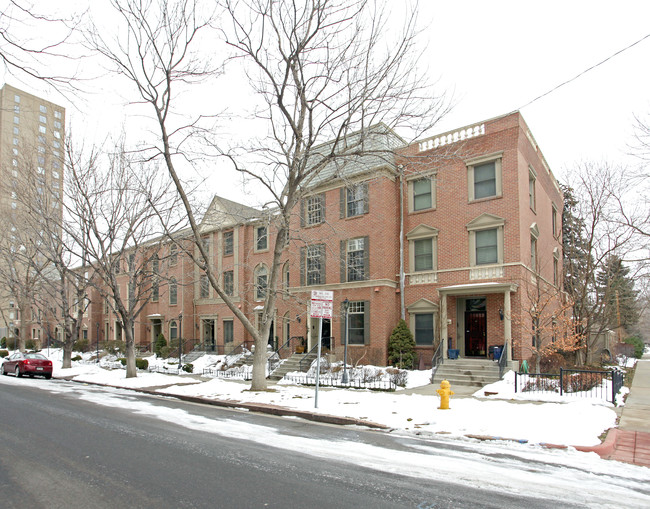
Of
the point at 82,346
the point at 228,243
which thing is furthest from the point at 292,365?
the point at 82,346

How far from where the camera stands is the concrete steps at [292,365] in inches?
848

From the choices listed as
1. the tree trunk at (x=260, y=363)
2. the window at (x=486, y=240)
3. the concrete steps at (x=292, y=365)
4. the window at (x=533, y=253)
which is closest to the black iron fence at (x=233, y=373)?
the concrete steps at (x=292, y=365)

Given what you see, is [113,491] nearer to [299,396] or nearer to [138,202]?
[299,396]

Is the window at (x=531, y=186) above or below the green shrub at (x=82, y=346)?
above

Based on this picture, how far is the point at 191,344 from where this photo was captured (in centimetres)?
3353

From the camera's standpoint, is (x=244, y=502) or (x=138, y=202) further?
(x=138, y=202)

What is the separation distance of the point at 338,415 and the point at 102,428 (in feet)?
16.5

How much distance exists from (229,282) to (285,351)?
875 centimetres

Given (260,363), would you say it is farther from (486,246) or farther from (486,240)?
(486,240)

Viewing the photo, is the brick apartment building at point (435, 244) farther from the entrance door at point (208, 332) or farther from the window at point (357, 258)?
the entrance door at point (208, 332)

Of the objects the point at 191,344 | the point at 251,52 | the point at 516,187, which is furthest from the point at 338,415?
the point at 191,344

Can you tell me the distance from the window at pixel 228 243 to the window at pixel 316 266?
9.33m

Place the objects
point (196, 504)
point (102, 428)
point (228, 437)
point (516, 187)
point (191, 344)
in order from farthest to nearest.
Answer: point (191, 344)
point (516, 187)
point (102, 428)
point (228, 437)
point (196, 504)

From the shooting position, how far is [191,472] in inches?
246
